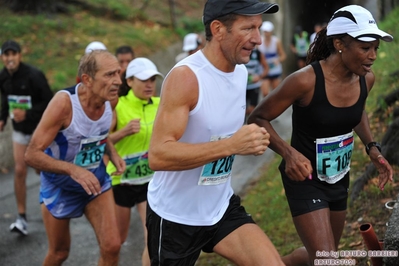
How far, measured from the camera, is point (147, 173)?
5.69 m

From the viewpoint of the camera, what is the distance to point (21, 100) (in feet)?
24.3

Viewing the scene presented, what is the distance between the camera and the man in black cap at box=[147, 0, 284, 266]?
327cm

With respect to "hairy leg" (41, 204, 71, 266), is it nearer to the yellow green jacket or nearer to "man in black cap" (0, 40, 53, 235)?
the yellow green jacket

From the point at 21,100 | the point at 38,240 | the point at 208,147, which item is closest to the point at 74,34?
the point at 21,100

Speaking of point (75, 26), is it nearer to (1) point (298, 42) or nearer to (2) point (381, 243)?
(1) point (298, 42)

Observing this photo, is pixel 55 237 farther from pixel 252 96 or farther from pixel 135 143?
pixel 252 96

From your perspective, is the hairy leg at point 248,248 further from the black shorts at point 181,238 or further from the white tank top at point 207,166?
the white tank top at point 207,166

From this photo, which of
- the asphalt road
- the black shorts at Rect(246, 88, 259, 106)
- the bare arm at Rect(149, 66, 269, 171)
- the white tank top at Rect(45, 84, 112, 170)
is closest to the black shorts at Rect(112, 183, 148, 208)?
the asphalt road

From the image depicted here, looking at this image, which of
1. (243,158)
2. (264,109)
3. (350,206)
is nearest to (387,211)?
(350,206)

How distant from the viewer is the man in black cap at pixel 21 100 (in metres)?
7.18

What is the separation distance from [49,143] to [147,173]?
1309 millimetres

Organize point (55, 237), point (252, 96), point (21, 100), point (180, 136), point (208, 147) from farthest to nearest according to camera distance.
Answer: point (252, 96) < point (21, 100) < point (55, 237) < point (180, 136) < point (208, 147)

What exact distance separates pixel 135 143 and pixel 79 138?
1.00 meters

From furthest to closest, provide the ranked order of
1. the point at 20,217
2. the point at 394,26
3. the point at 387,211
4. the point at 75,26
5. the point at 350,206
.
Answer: the point at 75,26, the point at 394,26, the point at 20,217, the point at 350,206, the point at 387,211
